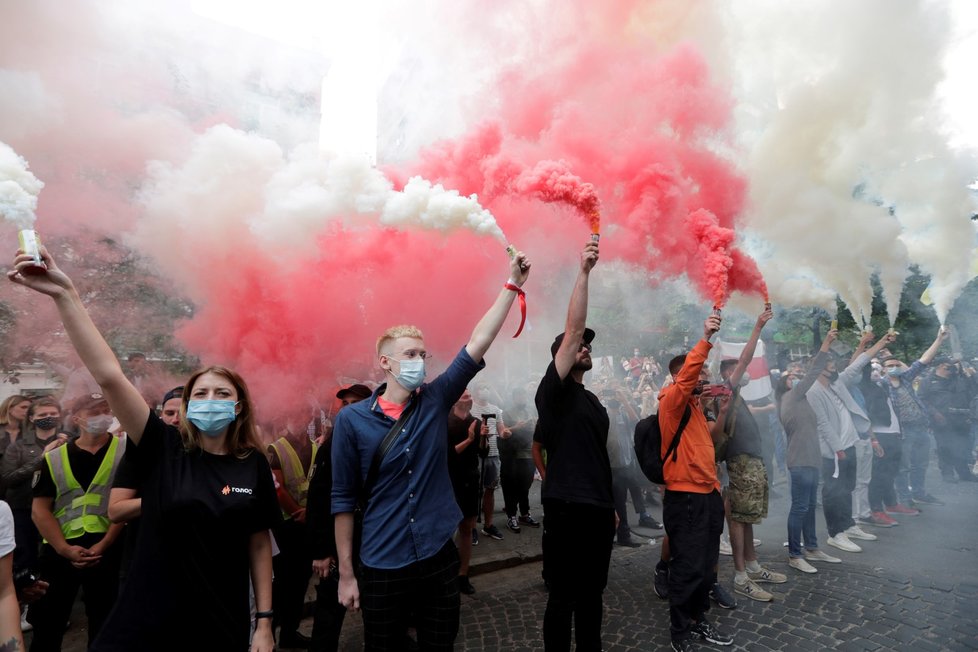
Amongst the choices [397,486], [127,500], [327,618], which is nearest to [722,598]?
[327,618]

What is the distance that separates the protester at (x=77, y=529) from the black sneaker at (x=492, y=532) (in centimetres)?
412

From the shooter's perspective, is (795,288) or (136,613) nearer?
(136,613)

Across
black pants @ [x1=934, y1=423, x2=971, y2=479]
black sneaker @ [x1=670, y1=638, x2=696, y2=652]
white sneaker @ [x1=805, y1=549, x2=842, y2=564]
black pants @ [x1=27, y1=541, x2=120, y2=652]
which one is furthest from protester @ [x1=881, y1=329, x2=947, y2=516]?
black pants @ [x1=27, y1=541, x2=120, y2=652]

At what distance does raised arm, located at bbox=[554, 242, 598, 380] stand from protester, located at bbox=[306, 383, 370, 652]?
1.33 meters

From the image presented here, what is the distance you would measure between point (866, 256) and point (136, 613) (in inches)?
329

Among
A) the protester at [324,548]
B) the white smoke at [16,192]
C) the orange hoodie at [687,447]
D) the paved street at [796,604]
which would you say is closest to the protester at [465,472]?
the paved street at [796,604]

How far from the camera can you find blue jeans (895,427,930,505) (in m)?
7.76

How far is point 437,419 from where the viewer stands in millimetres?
2514

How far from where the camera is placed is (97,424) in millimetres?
3197

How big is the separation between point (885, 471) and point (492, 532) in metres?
5.60

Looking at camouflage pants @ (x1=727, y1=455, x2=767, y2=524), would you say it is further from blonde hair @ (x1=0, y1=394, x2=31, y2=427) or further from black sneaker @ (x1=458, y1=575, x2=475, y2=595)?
blonde hair @ (x1=0, y1=394, x2=31, y2=427)

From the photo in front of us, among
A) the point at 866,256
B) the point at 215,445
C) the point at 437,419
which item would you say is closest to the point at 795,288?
the point at 866,256

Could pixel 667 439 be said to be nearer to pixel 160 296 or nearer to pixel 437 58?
pixel 437 58

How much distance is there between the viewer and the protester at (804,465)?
16.7 ft
